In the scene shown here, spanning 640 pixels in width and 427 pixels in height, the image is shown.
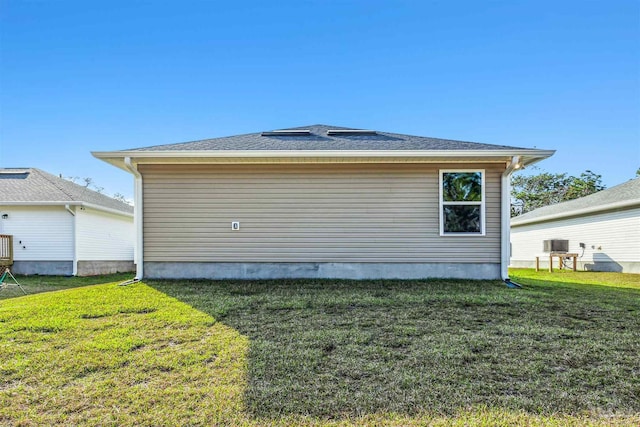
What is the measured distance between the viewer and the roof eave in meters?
6.82

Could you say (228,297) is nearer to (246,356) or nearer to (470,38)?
(246,356)

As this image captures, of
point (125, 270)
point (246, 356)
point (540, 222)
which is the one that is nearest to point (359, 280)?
point (246, 356)

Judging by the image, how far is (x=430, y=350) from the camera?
337 cm

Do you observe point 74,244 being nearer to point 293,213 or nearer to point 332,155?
point 293,213

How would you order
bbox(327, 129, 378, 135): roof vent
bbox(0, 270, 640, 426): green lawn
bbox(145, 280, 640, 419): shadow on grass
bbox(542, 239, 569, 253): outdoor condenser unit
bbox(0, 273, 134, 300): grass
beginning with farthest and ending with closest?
bbox(542, 239, 569, 253): outdoor condenser unit, bbox(327, 129, 378, 135): roof vent, bbox(0, 273, 134, 300): grass, bbox(145, 280, 640, 419): shadow on grass, bbox(0, 270, 640, 426): green lawn

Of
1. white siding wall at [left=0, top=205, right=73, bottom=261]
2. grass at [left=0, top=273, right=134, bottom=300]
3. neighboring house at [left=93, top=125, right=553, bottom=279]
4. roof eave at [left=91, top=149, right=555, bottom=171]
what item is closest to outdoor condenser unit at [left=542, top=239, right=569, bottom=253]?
neighboring house at [left=93, top=125, right=553, bottom=279]

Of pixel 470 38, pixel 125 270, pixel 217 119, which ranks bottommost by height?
pixel 125 270

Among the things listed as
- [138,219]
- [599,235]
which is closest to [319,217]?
[138,219]

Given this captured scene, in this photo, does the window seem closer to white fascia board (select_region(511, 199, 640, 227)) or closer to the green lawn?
the green lawn

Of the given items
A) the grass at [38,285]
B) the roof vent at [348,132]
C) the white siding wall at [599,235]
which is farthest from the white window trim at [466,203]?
the grass at [38,285]

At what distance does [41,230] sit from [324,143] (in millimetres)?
9974

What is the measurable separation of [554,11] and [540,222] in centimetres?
968

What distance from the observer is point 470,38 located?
11258 mm

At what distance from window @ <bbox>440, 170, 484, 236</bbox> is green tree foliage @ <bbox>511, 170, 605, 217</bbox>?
87.0 feet
